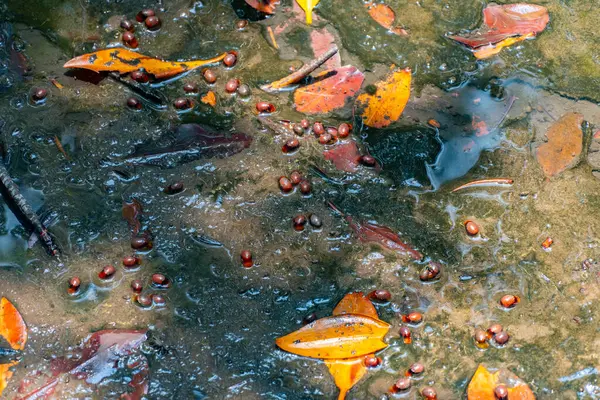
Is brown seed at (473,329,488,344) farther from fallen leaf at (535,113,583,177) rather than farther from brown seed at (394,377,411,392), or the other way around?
fallen leaf at (535,113,583,177)

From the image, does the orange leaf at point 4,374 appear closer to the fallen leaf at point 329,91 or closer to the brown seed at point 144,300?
the brown seed at point 144,300

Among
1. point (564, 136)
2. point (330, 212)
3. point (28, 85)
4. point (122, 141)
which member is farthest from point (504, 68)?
point (28, 85)

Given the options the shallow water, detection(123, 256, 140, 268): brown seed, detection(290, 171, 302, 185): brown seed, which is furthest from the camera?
detection(290, 171, 302, 185): brown seed

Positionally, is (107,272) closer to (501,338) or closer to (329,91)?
(329,91)

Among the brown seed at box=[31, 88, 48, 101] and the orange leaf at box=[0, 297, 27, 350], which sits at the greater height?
the brown seed at box=[31, 88, 48, 101]

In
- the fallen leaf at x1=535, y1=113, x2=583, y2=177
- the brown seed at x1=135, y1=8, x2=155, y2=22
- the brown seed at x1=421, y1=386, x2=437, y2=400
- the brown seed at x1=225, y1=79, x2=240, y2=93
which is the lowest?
the brown seed at x1=421, y1=386, x2=437, y2=400

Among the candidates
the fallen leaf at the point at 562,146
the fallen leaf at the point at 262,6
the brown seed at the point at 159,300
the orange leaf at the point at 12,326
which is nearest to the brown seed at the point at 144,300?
the brown seed at the point at 159,300

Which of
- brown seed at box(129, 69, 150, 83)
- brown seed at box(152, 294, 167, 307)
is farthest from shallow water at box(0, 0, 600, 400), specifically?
brown seed at box(129, 69, 150, 83)

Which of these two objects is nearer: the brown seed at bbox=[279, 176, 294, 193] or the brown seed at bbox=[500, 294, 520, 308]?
the brown seed at bbox=[500, 294, 520, 308]
